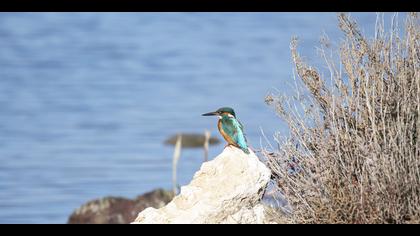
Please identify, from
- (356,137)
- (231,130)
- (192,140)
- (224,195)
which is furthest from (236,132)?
(192,140)

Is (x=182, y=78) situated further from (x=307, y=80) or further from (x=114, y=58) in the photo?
(x=307, y=80)

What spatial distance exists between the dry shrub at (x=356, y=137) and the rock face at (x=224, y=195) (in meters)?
0.26

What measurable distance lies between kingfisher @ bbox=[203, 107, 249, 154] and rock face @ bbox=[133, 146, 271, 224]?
6.7 inches

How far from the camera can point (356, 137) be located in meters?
6.86

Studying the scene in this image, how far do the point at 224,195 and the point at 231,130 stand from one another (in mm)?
709

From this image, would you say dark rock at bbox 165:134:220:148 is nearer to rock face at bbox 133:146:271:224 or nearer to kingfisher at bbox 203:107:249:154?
kingfisher at bbox 203:107:249:154

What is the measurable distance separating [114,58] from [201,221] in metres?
18.0

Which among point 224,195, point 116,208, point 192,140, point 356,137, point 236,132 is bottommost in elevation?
point 224,195

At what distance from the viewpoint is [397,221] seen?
21.3ft

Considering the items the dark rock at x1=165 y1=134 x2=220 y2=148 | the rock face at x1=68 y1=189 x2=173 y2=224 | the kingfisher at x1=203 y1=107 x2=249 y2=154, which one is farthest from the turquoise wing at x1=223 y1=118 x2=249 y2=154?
the dark rock at x1=165 y1=134 x2=220 y2=148

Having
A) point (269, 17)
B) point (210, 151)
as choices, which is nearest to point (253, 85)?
point (210, 151)

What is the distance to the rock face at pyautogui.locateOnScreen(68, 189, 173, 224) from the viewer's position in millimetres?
11945

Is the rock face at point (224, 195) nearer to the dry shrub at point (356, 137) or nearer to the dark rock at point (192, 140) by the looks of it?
the dry shrub at point (356, 137)

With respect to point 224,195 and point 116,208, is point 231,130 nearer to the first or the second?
point 224,195
